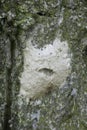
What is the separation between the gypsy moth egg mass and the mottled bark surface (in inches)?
0.9

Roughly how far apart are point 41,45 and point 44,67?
0.09 meters

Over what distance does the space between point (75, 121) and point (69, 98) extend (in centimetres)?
10

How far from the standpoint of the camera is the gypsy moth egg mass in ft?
4.50

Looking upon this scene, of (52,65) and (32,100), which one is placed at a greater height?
(52,65)

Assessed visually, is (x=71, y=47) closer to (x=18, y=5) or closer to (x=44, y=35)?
(x=44, y=35)

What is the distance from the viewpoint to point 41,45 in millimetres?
1374

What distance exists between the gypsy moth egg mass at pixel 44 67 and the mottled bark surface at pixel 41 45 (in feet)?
0.07

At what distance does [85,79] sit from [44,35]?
9.5 inches

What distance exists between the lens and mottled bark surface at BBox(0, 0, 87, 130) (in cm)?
136

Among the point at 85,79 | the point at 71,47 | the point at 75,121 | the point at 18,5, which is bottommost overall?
the point at 75,121

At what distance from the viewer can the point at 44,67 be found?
1379mm

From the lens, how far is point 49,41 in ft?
4.50

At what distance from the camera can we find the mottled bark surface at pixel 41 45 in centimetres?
136

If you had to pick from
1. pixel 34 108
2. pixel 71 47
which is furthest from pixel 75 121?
pixel 71 47
